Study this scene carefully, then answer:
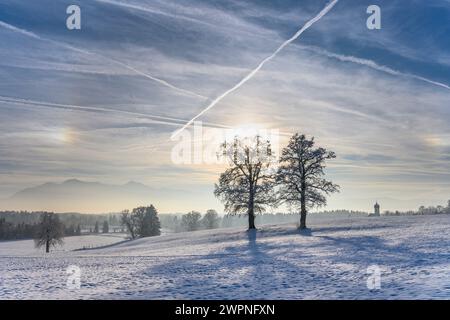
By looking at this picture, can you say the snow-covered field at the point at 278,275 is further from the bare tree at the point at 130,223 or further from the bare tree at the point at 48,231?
the bare tree at the point at 130,223

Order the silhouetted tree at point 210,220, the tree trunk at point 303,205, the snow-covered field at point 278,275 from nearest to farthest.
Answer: the snow-covered field at point 278,275, the tree trunk at point 303,205, the silhouetted tree at point 210,220

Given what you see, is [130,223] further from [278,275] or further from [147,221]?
[278,275]

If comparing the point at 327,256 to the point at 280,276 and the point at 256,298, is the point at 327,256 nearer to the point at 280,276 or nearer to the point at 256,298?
the point at 280,276

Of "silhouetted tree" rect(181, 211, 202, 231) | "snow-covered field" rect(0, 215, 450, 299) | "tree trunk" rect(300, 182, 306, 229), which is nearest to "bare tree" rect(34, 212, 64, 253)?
"tree trunk" rect(300, 182, 306, 229)

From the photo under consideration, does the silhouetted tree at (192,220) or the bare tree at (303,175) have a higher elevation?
the bare tree at (303,175)

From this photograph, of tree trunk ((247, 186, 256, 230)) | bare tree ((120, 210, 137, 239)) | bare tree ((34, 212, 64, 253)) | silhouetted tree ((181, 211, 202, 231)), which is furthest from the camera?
silhouetted tree ((181, 211, 202, 231))

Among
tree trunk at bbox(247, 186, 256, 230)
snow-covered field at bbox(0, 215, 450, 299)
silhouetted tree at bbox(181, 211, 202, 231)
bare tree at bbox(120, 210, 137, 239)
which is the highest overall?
tree trunk at bbox(247, 186, 256, 230)

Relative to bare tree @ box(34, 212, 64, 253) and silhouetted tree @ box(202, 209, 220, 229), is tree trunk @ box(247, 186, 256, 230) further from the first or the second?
silhouetted tree @ box(202, 209, 220, 229)

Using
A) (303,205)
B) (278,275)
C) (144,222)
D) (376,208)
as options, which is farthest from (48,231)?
(278,275)

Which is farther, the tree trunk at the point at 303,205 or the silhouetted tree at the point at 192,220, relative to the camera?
the silhouetted tree at the point at 192,220

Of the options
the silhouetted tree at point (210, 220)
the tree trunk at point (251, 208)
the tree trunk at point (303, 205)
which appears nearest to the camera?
the tree trunk at point (303, 205)

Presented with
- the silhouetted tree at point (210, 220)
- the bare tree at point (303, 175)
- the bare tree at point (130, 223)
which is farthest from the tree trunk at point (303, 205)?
the silhouetted tree at point (210, 220)
